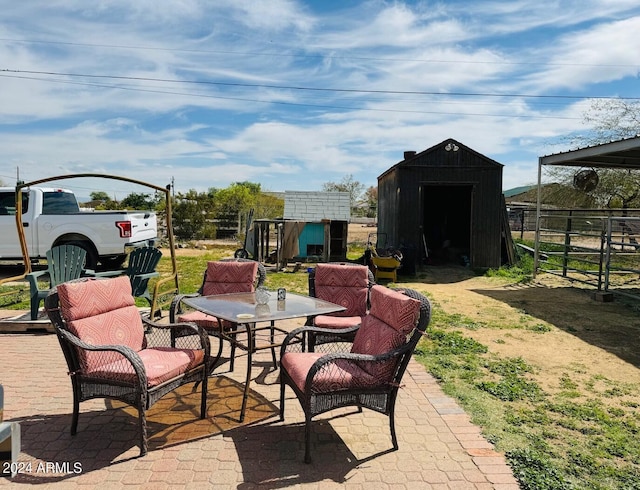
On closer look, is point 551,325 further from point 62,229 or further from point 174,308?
point 62,229

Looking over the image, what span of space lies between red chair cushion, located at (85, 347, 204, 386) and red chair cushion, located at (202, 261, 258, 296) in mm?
A: 1510

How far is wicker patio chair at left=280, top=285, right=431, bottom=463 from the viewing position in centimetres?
264

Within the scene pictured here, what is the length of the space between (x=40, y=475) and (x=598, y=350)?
Result: 5.32m

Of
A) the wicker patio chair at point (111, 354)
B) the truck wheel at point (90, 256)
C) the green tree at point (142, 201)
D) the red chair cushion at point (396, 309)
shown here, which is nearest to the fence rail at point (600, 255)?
the red chair cushion at point (396, 309)

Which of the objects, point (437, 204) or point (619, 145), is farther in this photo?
point (437, 204)

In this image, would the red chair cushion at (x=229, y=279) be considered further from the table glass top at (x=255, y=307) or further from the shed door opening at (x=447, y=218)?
the shed door opening at (x=447, y=218)

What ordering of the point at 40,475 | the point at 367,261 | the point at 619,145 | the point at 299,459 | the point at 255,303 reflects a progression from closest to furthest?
the point at 40,475, the point at 299,459, the point at 255,303, the point at 619,145, the point at 367,261

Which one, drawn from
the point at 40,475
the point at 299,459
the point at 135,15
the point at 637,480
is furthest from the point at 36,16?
the point at 637,480

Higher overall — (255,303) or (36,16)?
(36,16)

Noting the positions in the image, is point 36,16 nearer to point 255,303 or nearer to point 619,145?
point 255,303

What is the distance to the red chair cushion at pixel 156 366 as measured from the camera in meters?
2.73

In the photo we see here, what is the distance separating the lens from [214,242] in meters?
16.9

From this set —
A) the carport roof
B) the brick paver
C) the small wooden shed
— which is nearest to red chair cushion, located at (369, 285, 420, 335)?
the brick paver

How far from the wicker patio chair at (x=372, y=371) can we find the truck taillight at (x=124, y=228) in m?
6.75
